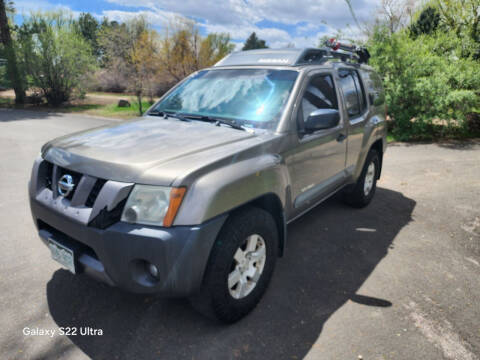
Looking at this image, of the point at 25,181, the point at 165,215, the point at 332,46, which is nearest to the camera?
the point at 165,215

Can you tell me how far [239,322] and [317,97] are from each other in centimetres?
217

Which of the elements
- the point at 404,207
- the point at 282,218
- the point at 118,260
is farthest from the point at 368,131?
the point at 118,260

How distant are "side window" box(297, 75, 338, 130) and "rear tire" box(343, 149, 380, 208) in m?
1.33

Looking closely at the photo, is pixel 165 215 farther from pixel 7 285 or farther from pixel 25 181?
pixel 25 181

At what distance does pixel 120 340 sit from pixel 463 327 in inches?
100

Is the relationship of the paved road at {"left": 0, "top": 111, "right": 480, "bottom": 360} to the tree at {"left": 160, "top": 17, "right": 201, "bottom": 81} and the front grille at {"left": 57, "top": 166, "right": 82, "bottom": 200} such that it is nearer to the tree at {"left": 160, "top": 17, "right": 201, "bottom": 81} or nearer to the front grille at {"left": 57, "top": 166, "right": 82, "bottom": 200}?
the front grille at {"left": 57, "top": 166, "right": 82, "bottom": 200}

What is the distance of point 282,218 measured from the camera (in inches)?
112

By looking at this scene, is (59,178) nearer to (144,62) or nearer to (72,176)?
(72,176)

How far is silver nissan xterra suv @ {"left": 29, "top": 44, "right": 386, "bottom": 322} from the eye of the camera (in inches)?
81.2

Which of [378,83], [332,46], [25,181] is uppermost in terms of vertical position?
[332,46]

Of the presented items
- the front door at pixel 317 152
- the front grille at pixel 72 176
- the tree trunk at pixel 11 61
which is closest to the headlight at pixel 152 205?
the front grille at pixel 72 176

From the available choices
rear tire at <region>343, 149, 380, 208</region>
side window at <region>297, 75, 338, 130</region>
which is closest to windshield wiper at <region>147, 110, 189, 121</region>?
side window at <region>297, 75, 338, 130</region>

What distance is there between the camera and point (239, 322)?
264 centimetres

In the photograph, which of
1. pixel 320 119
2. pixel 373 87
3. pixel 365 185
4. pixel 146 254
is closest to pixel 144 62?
pixel 373 87
